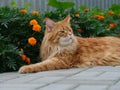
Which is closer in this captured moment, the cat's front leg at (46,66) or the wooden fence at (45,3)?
the cat's front leg at (46,66)

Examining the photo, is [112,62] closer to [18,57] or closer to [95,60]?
[95,60]

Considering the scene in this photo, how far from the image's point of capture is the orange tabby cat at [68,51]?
6629 millimetres

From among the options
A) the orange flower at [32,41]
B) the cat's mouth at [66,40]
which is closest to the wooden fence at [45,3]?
the orange flower at [32,41]

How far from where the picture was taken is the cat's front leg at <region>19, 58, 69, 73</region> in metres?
6.18

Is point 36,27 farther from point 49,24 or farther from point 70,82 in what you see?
point 70,82

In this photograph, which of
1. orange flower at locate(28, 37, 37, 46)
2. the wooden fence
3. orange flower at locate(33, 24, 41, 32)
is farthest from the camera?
the wooden fence

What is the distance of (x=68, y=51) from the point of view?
669 cm

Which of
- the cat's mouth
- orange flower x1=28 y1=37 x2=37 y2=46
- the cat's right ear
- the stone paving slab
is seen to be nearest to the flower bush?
orange flower x1=28 y1=37 x2=37 y2=46

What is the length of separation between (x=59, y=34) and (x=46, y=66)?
612 millimetres

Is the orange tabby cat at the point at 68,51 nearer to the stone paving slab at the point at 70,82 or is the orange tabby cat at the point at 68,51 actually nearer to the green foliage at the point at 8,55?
the green foliage at the point at 8,55

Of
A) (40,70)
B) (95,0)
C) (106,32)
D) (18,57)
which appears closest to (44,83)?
(40,70)

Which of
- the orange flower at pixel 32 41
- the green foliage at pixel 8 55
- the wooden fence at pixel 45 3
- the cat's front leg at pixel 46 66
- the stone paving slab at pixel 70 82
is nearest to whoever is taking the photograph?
the stone paving slab at pixel 70 82

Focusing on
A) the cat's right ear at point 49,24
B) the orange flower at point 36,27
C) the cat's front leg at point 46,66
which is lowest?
the cat's front leg at point 46,66

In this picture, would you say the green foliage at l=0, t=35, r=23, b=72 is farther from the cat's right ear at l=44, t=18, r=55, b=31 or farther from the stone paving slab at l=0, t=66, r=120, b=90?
the stone paving slab at l=0, t=66, r=120, b=90
